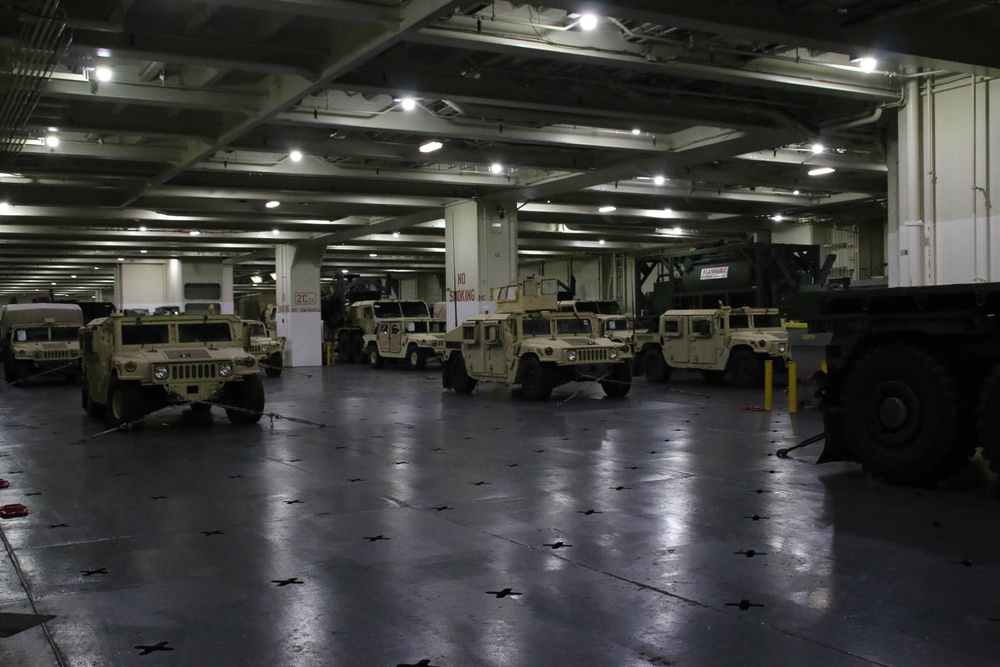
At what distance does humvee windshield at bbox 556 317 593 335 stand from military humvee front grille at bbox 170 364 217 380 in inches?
248

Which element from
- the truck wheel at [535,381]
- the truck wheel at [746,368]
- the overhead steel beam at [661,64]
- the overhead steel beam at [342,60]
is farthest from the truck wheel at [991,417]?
the truck wheel at [746,368]

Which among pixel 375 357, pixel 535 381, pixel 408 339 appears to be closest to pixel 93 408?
pixel 535 381

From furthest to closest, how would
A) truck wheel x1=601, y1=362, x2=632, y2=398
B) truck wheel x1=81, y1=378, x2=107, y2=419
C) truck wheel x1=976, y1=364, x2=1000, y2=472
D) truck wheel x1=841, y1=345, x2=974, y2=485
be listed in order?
truck wheel x1=601, y1=362, x2=632, y2=398 → truck wheel x1=81, y1=378, x2=107, y2=419 → truck wheel x1=841, y1=345, x2=974, y2=485 → truck wheel x1=976, y1=364, x2=1000, y2=472

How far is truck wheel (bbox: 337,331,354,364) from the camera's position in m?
31.3

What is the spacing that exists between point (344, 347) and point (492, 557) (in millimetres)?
26614

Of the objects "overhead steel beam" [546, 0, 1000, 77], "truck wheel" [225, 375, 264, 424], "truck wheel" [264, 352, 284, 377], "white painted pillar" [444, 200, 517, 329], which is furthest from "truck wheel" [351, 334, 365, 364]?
"overhead steel beam" [546, 0, 1000, 77]

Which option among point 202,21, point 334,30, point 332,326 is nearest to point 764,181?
point 334,30

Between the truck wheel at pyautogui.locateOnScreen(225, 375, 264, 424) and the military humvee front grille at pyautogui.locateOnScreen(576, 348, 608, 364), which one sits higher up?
the military humvee front grille at pyautogui.locateOnScreen(576, 348, 608, 364)

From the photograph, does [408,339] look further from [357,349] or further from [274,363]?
[357,349]

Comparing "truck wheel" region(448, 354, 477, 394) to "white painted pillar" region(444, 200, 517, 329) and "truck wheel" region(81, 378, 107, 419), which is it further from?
"truck wheel" region(81, 378, 107, 419)

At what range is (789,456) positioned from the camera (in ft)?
29.9

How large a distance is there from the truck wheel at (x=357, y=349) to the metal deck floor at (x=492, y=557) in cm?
2000

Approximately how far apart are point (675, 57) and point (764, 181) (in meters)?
9.93

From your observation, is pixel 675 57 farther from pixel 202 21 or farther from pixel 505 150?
pixel 505 150
